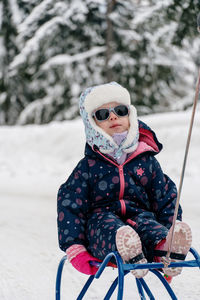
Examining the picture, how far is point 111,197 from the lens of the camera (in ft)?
9.61

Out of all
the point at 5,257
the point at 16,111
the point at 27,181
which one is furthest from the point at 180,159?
the point at 16,111

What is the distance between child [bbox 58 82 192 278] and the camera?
2.73m

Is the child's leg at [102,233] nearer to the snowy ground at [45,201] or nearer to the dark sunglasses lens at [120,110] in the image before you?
the dark sunglasses lens at [120,110]

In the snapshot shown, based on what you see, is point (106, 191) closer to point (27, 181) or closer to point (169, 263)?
point (169, 263)

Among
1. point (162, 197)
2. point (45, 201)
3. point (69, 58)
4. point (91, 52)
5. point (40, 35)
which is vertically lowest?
point (69, 58)

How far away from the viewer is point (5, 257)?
4496 mm

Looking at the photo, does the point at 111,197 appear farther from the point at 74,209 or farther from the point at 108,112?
the point at 108,112

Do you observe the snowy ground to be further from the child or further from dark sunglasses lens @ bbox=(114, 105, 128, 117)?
dark sunglasses lens @ bbox=(114, 105, 128, 117)

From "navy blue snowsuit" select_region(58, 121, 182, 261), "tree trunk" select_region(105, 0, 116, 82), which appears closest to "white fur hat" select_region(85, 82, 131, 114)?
"navy blue snowsuit" select_region(58, 121, 182, 261)

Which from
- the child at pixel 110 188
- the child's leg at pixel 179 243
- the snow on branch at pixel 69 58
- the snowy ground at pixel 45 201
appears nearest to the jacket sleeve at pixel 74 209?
the child at pixel 110 188

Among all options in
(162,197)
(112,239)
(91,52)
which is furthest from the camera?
(91,52)

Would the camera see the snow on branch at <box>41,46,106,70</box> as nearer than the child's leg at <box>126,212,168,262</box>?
No

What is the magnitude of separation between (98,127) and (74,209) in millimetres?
493

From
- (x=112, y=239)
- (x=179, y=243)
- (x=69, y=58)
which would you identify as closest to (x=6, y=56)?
(x=69, y=58)
